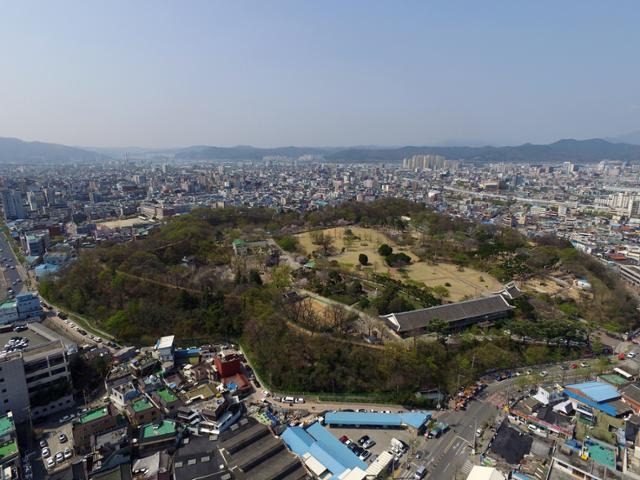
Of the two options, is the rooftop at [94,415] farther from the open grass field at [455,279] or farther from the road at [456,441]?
the open grass field at [455,279]

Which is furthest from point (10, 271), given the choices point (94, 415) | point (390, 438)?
point (390, 438)

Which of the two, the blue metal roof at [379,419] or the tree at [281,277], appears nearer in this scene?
the blue metal roof at [379,419]

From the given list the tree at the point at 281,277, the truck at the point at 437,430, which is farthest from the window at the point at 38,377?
the truck at the point at 437,430

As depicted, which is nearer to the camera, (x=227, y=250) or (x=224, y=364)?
(x=224, y=364)

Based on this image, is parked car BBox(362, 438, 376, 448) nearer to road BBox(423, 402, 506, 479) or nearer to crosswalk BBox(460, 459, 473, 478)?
road BBox(423, 402, 506, 479)

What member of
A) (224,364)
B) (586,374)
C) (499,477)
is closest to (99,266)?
(224,364)

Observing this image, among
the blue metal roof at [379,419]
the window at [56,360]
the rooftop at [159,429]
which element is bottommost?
the blue metal roof at [379,419]

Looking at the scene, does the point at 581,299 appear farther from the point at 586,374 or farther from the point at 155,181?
the point at 155,181

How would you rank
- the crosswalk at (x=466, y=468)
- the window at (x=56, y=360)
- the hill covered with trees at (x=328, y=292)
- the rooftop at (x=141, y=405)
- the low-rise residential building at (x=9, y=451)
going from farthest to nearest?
the hill covered with trees at (x=328, y=292)
the window at (x=56, y=360)
the rooftop at (x=141, y=405)
the crosswalk at (x=466, y=468)
the low-rise residential building at (x=9, y=451)
